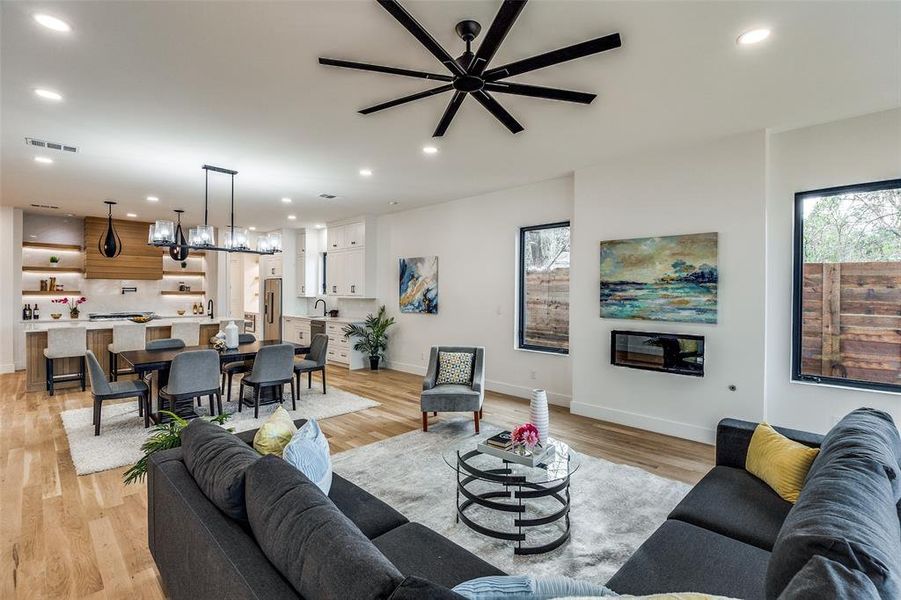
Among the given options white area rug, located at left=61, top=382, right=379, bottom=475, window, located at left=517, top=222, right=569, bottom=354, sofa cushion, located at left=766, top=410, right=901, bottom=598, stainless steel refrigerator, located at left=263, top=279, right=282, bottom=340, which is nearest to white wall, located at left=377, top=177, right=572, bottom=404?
window, located at left=517, top=222, right=569, bottom=354

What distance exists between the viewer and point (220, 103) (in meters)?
3.26

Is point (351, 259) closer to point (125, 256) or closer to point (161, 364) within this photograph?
point (161, 364)

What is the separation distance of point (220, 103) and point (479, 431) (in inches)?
144

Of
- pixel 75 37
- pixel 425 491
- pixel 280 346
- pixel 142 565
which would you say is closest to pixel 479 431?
pixel 425 491

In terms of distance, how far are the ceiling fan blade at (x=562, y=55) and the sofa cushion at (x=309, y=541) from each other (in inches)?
81.2

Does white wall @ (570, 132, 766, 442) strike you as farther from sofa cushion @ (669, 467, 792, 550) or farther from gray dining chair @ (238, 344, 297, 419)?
gray dining chair @ (238, 344, 297, 419)

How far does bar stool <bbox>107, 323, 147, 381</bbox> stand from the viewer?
5832 mm

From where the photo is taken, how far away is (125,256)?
8.60 meters

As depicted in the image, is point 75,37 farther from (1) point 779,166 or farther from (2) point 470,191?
(1) point 779,166

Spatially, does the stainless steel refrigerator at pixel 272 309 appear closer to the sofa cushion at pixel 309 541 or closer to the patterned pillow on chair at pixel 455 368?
the patterned pillow on chair at pixel 455 368

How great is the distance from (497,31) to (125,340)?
6.46m

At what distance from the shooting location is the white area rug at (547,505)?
2340mm

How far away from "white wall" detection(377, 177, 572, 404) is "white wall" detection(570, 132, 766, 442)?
60 centimetres

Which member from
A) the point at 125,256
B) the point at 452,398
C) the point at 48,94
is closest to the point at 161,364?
the point at 48,94
